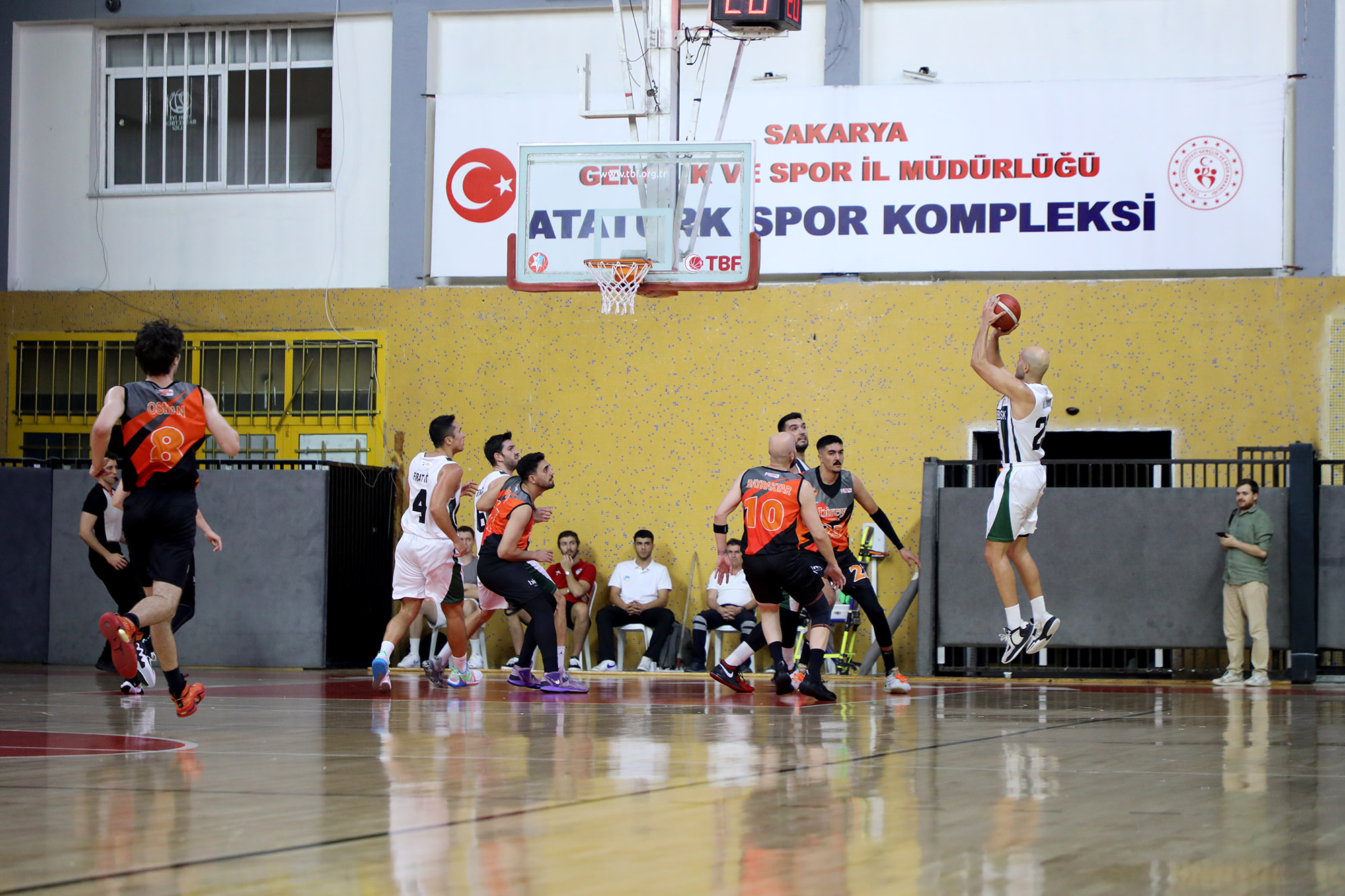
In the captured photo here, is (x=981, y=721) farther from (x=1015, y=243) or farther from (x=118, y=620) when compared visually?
(x=1015, y=243)

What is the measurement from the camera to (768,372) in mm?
16531

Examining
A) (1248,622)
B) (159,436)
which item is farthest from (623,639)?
(159,436)

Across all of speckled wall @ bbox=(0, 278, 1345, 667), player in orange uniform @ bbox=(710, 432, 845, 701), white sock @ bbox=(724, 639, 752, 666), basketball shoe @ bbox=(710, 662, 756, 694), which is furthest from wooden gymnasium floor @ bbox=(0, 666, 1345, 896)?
speckled wall @ bbox=(0, 278, 1345, 667)

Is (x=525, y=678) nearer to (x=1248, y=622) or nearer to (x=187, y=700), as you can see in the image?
(x=187, y=700)

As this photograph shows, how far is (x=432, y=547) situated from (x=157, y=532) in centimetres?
373

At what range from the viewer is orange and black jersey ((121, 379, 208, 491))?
25.1 feet

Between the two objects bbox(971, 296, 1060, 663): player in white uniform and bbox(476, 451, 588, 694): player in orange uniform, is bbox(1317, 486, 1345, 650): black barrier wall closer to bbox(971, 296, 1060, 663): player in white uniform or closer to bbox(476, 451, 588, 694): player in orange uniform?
bbox(971, 296, 1060, 663): player in white uniform

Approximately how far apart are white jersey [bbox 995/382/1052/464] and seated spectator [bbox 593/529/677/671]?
663 centimetres

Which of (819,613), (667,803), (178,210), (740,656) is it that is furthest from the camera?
(178,210)

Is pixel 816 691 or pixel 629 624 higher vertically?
pixel 816 691

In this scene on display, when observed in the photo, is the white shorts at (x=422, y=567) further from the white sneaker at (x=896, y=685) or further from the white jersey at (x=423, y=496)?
the white sneaker at (x=896, y=685)

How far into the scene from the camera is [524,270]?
1441cm

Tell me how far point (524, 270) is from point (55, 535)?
644cm

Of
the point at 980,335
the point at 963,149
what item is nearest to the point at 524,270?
the point at 963,149
